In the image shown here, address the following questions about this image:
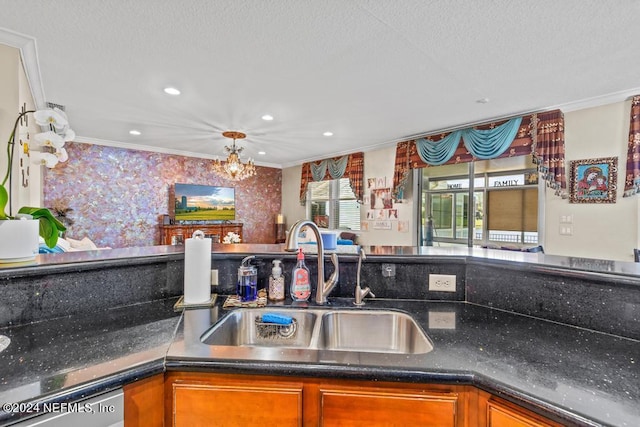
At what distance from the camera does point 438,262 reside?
143cm

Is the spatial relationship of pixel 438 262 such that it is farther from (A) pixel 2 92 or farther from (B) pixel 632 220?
(A) pixel 2 92

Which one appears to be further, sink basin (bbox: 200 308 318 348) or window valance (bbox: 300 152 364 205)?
window valance (bbox: 300 152 364 205)

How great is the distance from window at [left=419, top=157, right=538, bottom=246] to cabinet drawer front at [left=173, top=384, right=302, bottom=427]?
13.0ft

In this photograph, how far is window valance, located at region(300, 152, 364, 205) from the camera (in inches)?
221

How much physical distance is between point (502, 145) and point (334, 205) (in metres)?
3.43

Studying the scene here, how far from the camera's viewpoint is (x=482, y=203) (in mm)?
4316

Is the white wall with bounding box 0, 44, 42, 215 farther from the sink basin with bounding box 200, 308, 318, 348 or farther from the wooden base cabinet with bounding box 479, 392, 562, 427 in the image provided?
the wooden base cabinet with bounding box 479, 392, 562, 427

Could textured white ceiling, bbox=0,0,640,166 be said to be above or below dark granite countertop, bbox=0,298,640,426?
above

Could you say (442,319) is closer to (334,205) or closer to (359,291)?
(359,291)

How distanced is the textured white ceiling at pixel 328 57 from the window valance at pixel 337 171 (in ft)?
5.69

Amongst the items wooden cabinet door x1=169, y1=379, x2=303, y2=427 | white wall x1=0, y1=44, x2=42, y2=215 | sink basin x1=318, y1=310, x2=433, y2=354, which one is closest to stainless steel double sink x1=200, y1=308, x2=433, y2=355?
sink basin x1=318, y1=310, x2=433, y2=354

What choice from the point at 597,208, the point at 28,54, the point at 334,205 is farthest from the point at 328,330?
the point at 334,205

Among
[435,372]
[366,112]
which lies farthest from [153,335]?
[366,112]

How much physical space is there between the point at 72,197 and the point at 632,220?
734 centimetres
